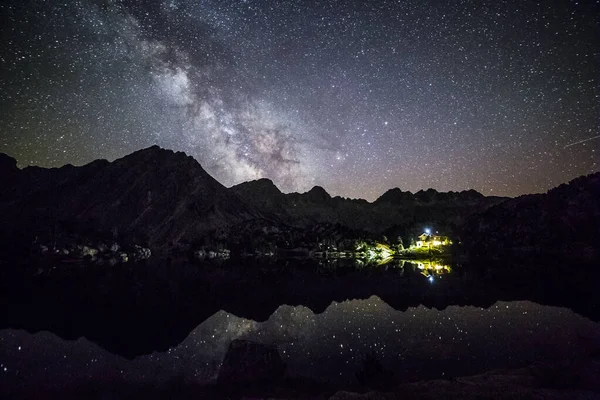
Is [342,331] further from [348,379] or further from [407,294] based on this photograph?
[407,294]

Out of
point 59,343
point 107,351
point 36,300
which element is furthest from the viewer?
point 36,300

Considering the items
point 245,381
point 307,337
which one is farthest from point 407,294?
point 245,381

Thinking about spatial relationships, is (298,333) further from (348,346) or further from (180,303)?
(180,303)

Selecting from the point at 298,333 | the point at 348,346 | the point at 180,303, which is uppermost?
the point at 180,303

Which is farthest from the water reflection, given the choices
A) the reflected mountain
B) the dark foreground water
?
the reflected mountain

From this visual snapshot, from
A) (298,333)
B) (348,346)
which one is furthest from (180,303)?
(348,346)

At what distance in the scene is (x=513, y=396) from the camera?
12.5 m

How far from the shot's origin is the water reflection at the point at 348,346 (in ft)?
56.0

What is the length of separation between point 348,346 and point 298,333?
181 inches

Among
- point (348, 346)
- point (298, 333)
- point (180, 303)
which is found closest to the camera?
point (348, 346)

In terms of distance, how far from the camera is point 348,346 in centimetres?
2128

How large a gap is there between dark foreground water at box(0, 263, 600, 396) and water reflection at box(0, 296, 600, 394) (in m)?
0.07

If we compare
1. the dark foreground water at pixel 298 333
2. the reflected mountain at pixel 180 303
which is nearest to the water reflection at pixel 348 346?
the dark foreground water at pixel 298 333

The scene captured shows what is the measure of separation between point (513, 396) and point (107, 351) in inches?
855
